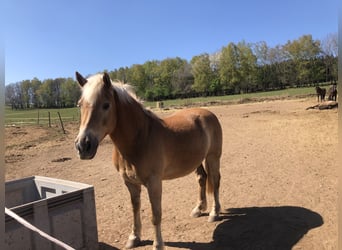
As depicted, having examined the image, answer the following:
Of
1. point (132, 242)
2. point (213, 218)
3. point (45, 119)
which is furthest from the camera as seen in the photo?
point (45, 119)

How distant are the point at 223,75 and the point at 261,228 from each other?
61.6m

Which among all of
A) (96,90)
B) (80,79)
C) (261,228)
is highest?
(80,79)

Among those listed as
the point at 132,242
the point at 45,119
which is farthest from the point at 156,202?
the point at 45,119

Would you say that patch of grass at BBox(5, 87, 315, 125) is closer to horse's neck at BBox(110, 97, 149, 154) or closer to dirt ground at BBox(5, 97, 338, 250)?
dirt ground at BBox(5, 97, 338, 250)

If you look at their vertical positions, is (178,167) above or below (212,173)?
above

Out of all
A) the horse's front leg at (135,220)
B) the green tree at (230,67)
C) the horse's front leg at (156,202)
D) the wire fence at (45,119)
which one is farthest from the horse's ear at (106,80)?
the green tree at (230,67)

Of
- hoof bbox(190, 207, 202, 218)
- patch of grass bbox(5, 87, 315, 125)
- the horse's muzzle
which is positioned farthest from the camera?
patch of grass bbox(5, 87, 315, 125)

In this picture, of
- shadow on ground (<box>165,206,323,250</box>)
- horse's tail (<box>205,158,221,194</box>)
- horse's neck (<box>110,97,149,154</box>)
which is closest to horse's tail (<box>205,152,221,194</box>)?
horse's tail (<box>205,158,221,194</box>)

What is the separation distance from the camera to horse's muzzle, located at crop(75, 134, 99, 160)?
8.32 ft

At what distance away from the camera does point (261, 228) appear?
12.9 feet

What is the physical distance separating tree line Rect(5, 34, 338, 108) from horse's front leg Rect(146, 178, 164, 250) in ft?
171

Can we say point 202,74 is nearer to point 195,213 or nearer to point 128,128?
point 195,213

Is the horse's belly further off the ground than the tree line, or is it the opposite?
the tree line

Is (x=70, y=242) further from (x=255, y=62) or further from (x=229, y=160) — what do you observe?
(x=255, y=62)
